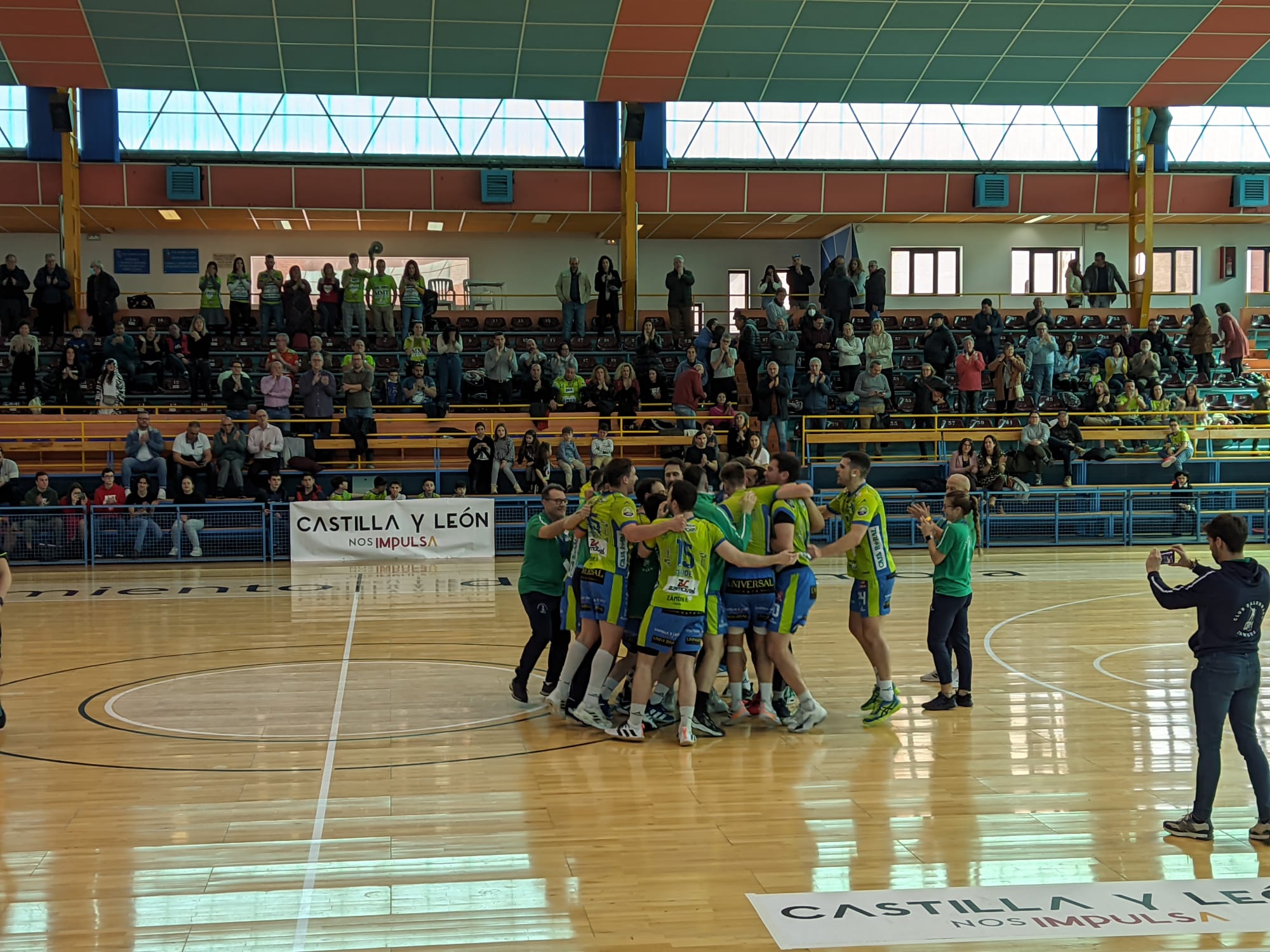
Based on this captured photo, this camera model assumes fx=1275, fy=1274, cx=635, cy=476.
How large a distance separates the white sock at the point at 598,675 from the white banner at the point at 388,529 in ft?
40.0

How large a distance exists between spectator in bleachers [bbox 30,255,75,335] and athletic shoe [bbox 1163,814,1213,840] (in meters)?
26.4

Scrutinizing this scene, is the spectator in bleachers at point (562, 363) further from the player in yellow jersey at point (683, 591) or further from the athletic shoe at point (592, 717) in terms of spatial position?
the player in yellow jersey at point (683, 591)

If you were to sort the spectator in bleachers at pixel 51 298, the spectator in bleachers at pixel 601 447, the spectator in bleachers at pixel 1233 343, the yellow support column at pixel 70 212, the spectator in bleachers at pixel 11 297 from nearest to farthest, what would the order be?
the spectator in bleachers at pixel 601 447 → the spectator in bleachers at pixel 11 297 → the spectator in bleachers at pixel 51 298 → the yellow support column at pixel 70 212 → the spectator in bleachers at pixel 1233 343

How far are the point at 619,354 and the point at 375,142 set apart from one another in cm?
832

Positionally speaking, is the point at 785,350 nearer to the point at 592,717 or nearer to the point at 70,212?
the point at 70,212

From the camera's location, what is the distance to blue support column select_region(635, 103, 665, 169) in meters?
31.3

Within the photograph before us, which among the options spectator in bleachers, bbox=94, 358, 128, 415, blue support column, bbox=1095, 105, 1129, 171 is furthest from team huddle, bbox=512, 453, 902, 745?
blue support column, bbox=1095, 105, 1129, 171

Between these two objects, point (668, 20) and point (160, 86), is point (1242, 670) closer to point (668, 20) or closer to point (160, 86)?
point (668, 20)

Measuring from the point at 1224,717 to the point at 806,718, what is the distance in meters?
Result: 3.34

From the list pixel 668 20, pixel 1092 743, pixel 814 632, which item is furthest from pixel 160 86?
pixel 1092 743

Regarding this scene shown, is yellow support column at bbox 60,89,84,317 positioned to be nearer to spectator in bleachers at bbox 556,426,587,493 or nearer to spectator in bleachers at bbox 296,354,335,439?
spectator in bleachers at bbox 296,354,335,439

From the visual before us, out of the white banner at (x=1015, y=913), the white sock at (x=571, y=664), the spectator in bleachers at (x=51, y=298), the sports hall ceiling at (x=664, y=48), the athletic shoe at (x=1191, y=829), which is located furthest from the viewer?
the spectator in bleachers at (x=51, y=298)

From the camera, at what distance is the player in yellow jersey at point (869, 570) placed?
31.5 ft

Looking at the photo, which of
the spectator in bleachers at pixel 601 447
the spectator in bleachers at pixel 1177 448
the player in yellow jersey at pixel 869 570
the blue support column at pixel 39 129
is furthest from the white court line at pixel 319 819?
the blue support column at pixel 39 129
